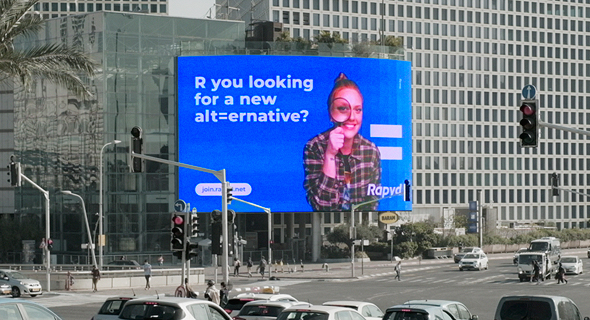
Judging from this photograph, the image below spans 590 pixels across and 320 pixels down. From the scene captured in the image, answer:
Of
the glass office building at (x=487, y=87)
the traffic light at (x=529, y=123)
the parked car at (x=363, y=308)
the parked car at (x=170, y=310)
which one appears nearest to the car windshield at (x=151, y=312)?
the parked car at (x=170, y=310)

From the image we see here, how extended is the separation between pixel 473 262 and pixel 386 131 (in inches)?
692

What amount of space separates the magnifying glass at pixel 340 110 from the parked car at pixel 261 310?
65.8 metres

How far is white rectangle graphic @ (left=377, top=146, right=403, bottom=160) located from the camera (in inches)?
3792

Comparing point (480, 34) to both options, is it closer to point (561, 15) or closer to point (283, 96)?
point (561, 15)

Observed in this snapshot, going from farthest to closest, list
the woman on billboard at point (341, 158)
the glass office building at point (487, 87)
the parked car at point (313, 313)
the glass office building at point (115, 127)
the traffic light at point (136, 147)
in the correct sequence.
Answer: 1. the glass office building at point (487, 87)
2. the woman on billboard at point (341, 158)
3. the glass office building at point (115, 127)
4. the traffic light at point (136, 147)
5. the parked car at point (313, 313)

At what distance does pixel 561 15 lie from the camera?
536 ft

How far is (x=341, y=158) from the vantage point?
9438 centimetres

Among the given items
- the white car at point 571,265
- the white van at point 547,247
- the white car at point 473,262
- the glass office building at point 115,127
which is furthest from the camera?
the glass office building at point 115,127

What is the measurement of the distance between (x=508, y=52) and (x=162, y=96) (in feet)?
257

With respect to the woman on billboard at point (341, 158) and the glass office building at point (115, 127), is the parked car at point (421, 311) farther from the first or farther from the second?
the glass office building at point (115, 127)

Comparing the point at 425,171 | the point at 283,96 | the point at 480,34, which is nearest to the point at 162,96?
the point at 283,96

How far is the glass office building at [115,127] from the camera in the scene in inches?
3617

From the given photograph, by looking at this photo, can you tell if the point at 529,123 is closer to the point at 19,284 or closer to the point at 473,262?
the point at 19,284

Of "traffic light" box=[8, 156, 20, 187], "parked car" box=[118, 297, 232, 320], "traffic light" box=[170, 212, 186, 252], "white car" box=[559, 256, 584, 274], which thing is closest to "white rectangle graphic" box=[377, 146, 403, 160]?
"white car" box=[559, 256, 584, 274]
